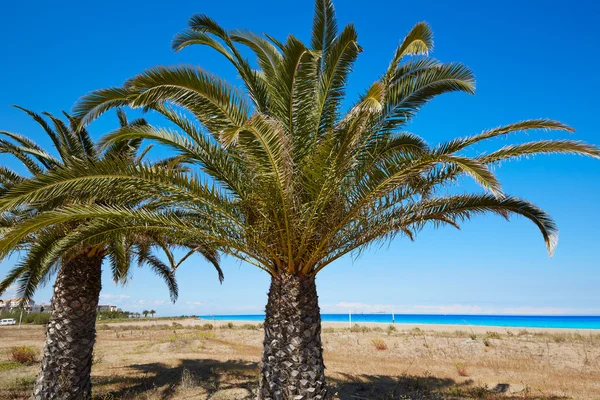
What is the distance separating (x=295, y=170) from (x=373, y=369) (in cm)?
1128

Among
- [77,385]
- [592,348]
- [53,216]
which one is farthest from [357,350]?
[53,216]

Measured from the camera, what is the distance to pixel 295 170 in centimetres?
745

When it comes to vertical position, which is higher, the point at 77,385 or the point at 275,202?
the point at 275,202

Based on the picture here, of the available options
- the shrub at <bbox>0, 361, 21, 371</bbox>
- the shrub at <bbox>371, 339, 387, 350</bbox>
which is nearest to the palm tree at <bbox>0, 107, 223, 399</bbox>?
the shrub at <bbox>0, 361, 21, 371</bbox>

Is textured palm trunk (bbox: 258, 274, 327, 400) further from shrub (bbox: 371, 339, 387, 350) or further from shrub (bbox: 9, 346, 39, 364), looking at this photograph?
shrub (bbox: 371, 339, 387, 350)

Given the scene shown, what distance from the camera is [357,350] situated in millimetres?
21828

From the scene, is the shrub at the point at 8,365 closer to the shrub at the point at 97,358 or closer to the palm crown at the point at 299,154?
the shrub at the point at 97,358

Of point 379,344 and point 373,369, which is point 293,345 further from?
point 379,344

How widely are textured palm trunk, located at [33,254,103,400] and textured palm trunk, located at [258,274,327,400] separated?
499cm

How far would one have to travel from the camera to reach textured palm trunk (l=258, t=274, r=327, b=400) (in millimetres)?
7285

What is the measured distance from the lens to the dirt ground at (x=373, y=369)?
1130cm

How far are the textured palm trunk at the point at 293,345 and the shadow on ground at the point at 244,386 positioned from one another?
272 cm

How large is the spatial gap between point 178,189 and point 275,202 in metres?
1.73

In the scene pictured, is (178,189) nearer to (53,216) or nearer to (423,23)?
(53,216)
